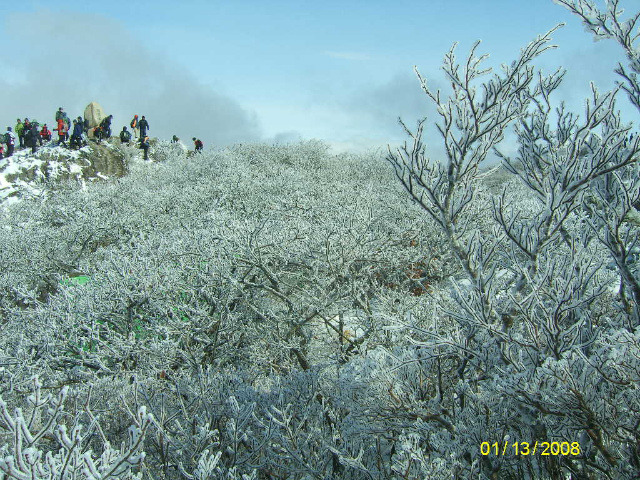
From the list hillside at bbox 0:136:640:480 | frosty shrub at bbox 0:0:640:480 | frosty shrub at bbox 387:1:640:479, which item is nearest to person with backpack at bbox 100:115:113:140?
hillside at bbox 0:136:640:480

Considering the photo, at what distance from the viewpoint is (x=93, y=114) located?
30578mm

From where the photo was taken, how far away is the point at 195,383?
5.35 meters

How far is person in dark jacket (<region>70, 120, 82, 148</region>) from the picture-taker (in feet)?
84.0

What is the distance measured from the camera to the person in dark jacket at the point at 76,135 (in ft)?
84.0

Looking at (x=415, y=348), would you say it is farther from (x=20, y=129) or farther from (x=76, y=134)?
(x=20, y=129)

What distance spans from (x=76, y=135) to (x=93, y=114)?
5811mm

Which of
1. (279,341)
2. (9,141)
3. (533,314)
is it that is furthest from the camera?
(9,141)

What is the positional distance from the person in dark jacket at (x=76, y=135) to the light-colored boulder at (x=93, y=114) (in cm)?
426

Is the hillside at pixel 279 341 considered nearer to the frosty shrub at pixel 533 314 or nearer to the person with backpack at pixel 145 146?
the frosty shrub at pixel 533 314

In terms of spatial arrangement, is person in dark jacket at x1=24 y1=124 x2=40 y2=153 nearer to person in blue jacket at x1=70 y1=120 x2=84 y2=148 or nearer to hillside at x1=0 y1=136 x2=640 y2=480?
person in blue jacket at x1=70 y1=120 x2=84 y2=148

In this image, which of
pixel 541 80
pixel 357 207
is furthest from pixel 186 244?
pixel 541 80

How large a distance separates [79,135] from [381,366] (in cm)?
2775

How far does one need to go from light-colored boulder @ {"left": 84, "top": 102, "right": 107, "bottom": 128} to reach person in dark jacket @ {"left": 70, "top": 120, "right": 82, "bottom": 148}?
14.0ft

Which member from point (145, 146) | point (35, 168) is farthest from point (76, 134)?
point (145, 146)
